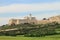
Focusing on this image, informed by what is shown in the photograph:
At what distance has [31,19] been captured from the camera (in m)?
61.1

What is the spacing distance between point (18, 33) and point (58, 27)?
7.92 metres

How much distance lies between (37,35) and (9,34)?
157 inches

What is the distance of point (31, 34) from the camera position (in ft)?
99.9

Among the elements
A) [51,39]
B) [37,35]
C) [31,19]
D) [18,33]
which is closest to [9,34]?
[18,33]

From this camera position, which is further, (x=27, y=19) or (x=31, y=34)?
(x=27, y=19)

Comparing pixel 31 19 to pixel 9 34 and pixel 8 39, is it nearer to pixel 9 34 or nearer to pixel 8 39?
pixel 9 34

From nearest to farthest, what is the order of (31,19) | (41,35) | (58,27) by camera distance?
1. (41,35)
2. (58,27)
3. (31,19)

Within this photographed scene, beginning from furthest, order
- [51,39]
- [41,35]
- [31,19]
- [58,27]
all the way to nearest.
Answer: [31,19]
[58,27]
[41,35]
[51,39]

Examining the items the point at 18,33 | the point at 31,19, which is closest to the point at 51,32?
the point at 18,33

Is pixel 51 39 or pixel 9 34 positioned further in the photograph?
pixel 9 34

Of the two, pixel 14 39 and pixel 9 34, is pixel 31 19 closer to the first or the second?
pixel 9 34

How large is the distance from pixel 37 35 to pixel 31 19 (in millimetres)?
31141

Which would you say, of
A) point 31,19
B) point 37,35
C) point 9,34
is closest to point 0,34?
point 9,34

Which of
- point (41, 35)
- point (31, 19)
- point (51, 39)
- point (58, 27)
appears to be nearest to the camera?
point (51, 39)
